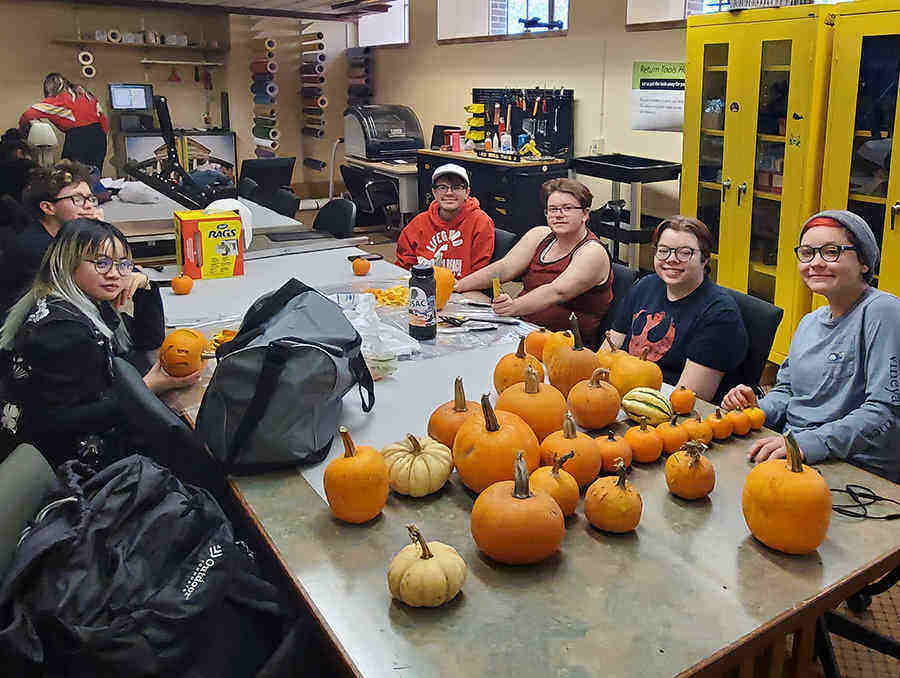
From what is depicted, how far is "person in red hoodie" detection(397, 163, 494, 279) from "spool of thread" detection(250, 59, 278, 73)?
7.32 meters

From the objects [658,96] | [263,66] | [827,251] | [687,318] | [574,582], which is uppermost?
[263,66]

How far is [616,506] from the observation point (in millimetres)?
1424

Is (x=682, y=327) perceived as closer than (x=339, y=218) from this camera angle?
Yes

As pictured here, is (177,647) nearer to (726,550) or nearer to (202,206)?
(726,550)

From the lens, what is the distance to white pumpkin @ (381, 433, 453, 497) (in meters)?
1.57

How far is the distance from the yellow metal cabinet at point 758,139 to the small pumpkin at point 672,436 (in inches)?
117

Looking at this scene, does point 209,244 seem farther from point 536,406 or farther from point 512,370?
point 536,406

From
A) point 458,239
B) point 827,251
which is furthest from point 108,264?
point 827,251

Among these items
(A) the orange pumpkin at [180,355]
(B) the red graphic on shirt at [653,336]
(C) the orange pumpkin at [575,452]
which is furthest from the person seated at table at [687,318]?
(A) the orange pumpkin at [180,355]

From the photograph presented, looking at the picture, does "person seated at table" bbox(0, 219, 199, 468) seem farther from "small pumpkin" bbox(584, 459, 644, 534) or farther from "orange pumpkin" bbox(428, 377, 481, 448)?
"small pumpkin" bbox(584, 459, 644, 534)

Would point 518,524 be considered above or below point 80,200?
below

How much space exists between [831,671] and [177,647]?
159 centimetres

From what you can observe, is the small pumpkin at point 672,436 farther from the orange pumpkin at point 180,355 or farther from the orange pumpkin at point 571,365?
the orange pumpkin at point 180,355

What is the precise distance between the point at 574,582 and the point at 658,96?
5244 mm
